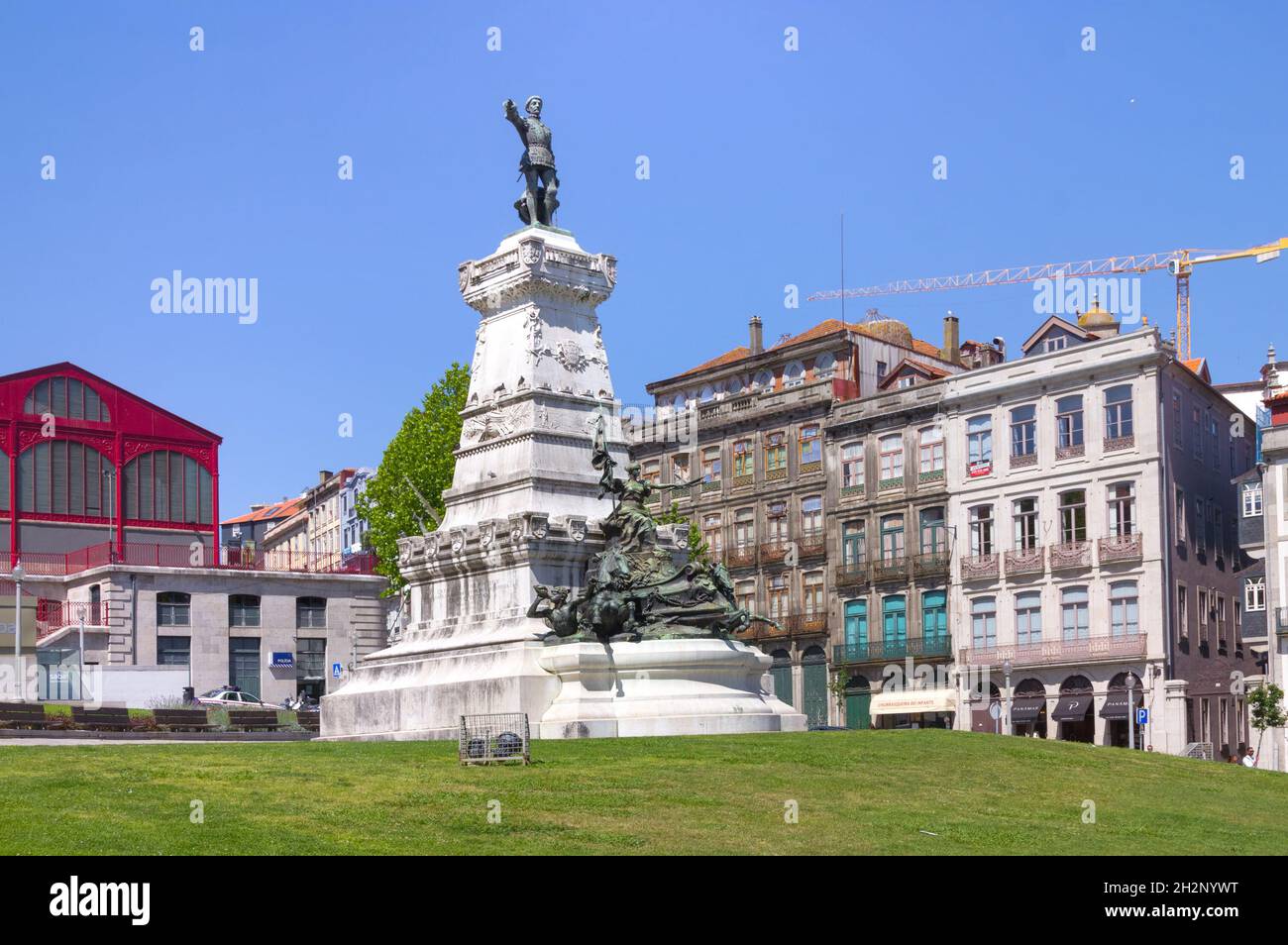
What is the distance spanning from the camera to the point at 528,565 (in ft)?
122

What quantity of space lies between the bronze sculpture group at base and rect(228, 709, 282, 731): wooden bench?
1899 cm

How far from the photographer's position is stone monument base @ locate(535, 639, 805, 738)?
33531mm

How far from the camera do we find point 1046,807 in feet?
81.5

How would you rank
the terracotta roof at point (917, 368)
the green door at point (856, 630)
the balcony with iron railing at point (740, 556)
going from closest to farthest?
the green door at point (856, 630) < the terracotta roof at point (917, 368) < the balcony with iron railing at point (740, 556)

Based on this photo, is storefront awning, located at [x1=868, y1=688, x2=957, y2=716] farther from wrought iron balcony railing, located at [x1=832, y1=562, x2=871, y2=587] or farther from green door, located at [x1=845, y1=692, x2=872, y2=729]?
wrought iron balcony railing, located at [x1=832, y1=562, x2=871, y2=587]

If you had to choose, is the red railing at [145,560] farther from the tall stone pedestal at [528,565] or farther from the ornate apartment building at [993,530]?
the tall stone pedestal at [528,565]

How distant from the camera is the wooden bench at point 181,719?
1923 inches

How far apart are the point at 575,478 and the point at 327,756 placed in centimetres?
1152

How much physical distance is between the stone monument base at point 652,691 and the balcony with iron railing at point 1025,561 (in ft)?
128

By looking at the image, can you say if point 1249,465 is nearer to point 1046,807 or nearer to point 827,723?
point 827,723

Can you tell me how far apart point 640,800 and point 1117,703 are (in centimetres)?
4861

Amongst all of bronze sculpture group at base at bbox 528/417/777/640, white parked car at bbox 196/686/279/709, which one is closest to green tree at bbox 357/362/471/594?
white parked car at bbox 196/686/279/709

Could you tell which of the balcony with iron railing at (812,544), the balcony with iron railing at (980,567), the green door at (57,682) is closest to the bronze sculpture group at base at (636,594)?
the green door at (57,682)

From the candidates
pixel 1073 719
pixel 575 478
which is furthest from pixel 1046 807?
pixel 1073 719
